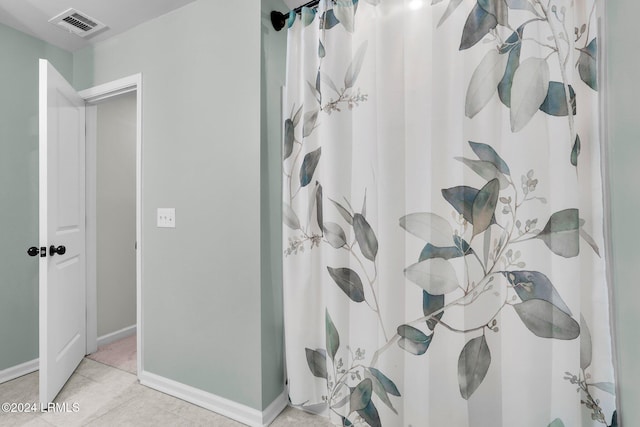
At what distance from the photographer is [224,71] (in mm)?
1678

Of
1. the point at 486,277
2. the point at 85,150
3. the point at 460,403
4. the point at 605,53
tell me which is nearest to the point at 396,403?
the point at 460,403

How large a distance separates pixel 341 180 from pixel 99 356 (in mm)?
2392

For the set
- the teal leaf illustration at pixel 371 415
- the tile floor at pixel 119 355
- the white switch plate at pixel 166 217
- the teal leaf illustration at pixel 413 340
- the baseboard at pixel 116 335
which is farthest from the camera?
the baseboard at pixel 116 335

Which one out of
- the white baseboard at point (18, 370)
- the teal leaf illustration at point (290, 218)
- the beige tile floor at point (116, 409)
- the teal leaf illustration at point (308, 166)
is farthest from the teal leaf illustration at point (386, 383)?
the white baseboard at point (18, 370)

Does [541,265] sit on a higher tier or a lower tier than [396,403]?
higher

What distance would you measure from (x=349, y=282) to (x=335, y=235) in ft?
0.77

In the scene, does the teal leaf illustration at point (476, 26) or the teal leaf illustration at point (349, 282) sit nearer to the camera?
the teal leaf illustration at point (476, 26)

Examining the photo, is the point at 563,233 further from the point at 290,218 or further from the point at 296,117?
the point at 296,117

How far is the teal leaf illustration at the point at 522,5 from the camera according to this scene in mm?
1154

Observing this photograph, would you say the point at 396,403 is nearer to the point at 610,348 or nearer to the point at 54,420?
the point at 610,348

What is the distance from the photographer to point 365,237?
143 cm

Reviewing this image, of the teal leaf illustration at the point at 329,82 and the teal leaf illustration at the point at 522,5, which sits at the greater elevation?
the teal leaf illustration at the point at 522,5

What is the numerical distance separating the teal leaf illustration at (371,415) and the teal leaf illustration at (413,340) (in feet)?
1.13

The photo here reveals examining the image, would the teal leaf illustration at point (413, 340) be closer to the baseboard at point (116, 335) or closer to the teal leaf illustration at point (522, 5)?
the teal leaf illustration at point (522, 5)
